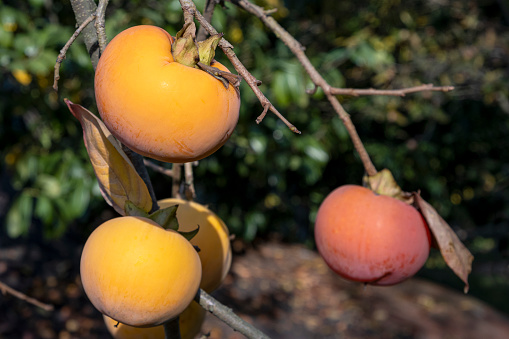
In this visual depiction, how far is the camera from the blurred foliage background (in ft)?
6.32

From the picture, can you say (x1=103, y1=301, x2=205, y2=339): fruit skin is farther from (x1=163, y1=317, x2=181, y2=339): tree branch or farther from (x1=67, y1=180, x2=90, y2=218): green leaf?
(x1=67, y1=180, x2=90, y2=218): green leaf

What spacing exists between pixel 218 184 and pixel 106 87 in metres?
2.63

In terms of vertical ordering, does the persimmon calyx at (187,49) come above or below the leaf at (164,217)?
above

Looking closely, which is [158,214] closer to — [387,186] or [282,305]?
[387,186]

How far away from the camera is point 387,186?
0.73 meters

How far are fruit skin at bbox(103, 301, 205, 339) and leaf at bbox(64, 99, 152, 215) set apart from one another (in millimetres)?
188

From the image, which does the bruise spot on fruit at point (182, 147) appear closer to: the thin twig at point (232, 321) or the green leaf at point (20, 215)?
the thin twig at point (232, 321)

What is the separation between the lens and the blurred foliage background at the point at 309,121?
1.93m

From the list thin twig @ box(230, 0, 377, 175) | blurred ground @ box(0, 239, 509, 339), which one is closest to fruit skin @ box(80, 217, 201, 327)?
thin twig @ box(230, 0, 377, 175)

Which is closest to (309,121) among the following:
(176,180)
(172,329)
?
(176,180)

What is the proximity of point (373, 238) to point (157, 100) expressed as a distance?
398mm

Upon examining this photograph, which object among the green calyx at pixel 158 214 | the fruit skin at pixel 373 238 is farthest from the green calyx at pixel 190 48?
the fruit skin at pixel 373 238

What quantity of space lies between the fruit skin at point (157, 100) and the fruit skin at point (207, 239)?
0.18 m

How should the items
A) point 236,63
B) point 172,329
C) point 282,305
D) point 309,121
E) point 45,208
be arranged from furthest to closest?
point 282,305 → point 309,121 → point 45,208 → point 172,329 → point 236,63
